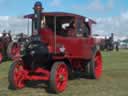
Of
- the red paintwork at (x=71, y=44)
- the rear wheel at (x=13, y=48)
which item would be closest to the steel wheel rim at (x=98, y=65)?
the red paintwork at (x=71, y=44)

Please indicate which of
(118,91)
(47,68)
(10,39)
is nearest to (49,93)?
(47,68)

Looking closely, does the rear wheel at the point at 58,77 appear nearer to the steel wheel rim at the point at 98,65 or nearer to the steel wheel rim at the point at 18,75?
the steel wheel rim at the point at 18,75

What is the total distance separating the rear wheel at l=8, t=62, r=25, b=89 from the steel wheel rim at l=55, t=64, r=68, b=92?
111 centimetres

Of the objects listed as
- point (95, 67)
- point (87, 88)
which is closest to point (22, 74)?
point (87, 88)

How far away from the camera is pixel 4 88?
12047 millimetres

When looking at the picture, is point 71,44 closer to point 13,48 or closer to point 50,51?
point 50,51

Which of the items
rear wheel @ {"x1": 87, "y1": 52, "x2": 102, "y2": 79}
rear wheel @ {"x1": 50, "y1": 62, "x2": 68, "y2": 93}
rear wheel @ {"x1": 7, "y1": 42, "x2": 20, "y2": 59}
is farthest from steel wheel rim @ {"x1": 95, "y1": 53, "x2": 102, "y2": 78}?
rear wheel @ {"x1": 7, "y1": 42, "x2": 20, "y2": 59}

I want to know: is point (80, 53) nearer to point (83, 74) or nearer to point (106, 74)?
point (83, 74)

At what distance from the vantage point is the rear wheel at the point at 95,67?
14.0 meters

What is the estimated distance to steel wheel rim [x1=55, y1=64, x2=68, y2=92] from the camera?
11.2 m

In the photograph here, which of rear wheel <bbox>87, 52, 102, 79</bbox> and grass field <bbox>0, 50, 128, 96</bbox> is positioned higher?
rear wheel <bbox>87, 52, 102, 79</bbox>

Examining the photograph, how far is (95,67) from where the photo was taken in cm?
1445

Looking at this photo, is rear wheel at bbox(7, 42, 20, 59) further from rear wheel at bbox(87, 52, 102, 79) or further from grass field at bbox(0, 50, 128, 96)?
rear wheel at bbox(87, 52, 102, 79)

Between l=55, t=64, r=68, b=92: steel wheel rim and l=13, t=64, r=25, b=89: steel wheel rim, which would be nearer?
l=55, t=64, r=68, b=92: steel wheel rim
